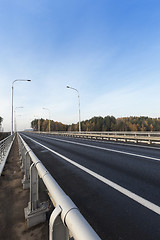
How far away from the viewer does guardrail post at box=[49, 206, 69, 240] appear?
1.09m

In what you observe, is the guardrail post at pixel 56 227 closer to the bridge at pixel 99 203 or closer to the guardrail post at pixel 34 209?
the bridge at pixel 99 203

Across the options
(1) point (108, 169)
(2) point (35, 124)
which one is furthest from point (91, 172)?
(2) point (35, 124)

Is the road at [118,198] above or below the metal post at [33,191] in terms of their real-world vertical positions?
below

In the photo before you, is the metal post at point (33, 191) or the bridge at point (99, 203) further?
the metal post at point (33, 191)

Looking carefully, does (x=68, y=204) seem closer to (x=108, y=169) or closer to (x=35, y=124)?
(x=108, y=169)

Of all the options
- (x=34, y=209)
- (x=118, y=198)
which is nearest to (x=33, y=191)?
(x=34, y=209)

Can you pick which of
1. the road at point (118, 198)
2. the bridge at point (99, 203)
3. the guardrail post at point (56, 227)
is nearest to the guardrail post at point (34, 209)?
the bridge at point (99, 203)

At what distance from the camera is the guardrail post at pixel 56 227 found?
3.59 ft

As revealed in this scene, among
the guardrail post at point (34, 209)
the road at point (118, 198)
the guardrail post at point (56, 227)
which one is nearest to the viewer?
the guardrail post at point (56, 227)

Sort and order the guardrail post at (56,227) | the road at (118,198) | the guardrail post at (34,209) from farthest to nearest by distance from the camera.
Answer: the guardrail post at (34,209) → the road at (118,198) → the guardrail post at (56,227)

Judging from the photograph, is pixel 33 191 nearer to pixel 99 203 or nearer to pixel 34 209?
pixel 34 209

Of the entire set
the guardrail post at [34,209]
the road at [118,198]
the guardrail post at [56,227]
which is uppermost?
the guardrail post at [56,227]

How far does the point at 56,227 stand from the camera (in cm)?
114

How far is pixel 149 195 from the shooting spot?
3.33 m
